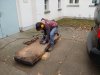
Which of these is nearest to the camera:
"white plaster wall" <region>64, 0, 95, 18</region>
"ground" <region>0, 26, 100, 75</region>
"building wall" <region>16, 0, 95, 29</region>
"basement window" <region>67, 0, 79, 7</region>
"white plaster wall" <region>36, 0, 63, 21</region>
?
"ground" <region>0, 26, 100, 75</region>

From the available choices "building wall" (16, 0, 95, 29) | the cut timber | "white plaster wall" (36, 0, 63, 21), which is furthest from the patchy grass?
the cut timber

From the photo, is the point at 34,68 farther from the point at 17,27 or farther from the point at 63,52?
the point at 17,27

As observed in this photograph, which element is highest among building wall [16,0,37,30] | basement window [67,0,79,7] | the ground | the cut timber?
basement window [67,0,79,7]

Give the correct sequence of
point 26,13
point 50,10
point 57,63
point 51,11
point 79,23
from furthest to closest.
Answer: point 51,11
point 50,10
point 79,23
point 26,13
point 57,63

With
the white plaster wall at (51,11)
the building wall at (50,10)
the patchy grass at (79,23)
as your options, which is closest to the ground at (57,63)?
the building wall at (50,10)

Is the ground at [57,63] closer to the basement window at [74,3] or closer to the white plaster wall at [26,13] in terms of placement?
the white plaster wall at [26,13]

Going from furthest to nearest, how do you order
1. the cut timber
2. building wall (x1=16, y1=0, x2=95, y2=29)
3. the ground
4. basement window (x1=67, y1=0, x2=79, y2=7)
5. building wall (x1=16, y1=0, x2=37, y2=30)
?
1. basement window (x1=67, y1=0, x2=79, y2=7)
2. building wall (x1=16, y1=0, x2=95, y2=29)
3. building wall (x1=16, y1=0, x2=37, y2=30)
4. the cut timber
5. the ground

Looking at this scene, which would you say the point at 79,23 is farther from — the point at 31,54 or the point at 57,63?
the point at 31,54

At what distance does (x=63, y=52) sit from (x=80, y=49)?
75 cm

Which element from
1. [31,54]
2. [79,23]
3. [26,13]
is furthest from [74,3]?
[31,54]

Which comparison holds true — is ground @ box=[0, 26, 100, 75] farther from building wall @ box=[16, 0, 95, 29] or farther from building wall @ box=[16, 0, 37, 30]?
building wall @ box=[16, 0, 95, 29]

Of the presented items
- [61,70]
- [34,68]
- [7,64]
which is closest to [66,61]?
[61,70]

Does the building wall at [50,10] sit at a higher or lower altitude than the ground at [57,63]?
higher

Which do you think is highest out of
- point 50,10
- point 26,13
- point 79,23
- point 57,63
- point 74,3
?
point 74,3
